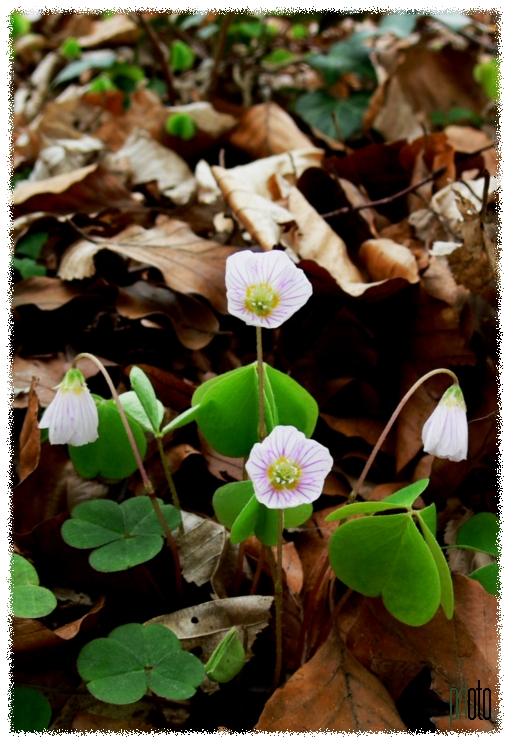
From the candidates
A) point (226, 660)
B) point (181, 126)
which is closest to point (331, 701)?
point (226, 660)

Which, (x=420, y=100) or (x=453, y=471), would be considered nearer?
(x=453, y=471)

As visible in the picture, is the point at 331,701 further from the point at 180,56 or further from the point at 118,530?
the point at 180,56

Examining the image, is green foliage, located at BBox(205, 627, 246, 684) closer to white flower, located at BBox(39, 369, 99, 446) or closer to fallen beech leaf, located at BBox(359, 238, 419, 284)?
white flower, located at BBox(39, 369, 99, 446)

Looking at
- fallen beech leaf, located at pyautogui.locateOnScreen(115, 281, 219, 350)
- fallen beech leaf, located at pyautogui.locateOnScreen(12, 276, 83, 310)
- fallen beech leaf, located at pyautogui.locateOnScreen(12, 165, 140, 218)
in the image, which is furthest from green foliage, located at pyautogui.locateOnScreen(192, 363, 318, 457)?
fallen beech leaf, located at pyautogui.locateOnScreen(12, 165, 140, 218)

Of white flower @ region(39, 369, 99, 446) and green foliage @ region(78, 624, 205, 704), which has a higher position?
white flower @ region(39, 369, 99, 446)

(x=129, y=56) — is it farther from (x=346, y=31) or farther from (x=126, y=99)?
(x=346, y=31)

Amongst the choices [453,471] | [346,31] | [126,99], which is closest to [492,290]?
[453,471]
